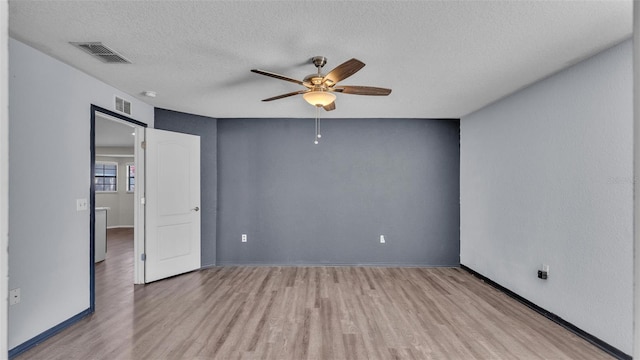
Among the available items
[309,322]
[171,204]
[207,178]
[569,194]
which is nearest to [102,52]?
[171,204]

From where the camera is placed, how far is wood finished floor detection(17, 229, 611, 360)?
7.27 feet

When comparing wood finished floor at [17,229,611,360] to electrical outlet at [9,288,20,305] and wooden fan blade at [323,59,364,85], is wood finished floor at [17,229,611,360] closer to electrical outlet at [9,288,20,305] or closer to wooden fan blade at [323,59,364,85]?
electrical outlet at [9,288,20,305]

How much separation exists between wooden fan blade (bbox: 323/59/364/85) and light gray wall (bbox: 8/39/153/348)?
94.4 inches

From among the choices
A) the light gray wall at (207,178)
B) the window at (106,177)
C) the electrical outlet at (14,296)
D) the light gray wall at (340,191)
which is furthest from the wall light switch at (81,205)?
the window at (106,177)

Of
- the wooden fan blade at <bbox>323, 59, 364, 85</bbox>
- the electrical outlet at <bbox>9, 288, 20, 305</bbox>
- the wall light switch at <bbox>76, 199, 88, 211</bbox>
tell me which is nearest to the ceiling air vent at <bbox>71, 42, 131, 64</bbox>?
the wall light switch at <bbox>76, 199, 88, 211</bbox>

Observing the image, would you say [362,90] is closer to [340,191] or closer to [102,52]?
[102,52]

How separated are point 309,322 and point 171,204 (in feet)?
8.44

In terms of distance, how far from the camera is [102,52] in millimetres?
2332

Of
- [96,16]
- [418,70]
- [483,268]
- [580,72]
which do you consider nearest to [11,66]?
[96,16]

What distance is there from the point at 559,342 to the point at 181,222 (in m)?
4.42

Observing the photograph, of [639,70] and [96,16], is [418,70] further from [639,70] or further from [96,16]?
[96,16]

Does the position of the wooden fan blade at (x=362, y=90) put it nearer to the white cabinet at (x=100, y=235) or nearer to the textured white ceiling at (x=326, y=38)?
the textured white ceiling at (x=326, y=38)

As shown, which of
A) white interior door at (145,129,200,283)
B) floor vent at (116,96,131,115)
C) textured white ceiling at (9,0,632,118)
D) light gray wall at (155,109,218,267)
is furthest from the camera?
light gray wall at (155,109,218,267)

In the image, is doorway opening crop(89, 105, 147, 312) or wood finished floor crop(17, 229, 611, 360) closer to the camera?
wood finished floor crop(17, 229, 611, 360)
